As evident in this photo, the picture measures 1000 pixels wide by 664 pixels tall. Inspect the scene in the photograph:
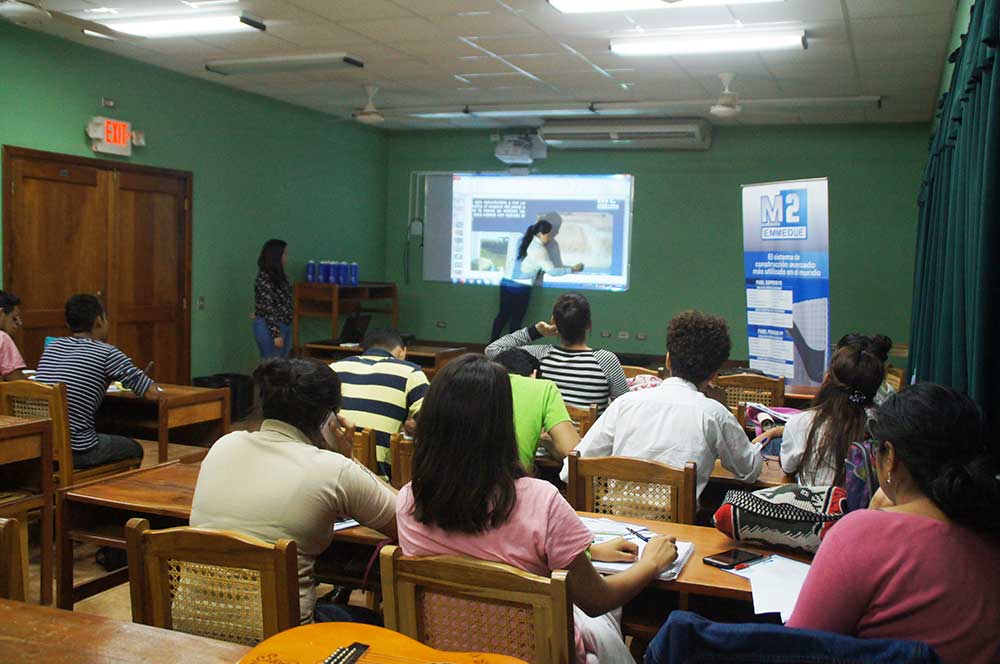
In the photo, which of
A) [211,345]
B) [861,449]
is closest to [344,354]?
[211,345]

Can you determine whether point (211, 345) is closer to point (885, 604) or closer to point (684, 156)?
point (684, 156)

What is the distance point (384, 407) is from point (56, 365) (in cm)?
190

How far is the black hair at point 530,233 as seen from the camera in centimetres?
991

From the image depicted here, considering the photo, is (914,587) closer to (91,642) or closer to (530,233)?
(91,642)

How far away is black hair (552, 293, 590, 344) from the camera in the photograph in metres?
4.15

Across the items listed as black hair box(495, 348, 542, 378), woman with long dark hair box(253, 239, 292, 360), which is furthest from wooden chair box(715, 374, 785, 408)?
woman with long dark hair box(253, 239, 292, 360)

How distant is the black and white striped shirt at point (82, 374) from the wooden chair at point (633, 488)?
2850 millimetres

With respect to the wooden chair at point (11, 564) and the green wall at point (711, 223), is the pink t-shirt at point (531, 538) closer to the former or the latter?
the wooden chair at point (11, 564)

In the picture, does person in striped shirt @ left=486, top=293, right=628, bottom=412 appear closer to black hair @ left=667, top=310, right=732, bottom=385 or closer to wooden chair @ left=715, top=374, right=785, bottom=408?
black hair @ left=667, top=310, right=732, bottom=385

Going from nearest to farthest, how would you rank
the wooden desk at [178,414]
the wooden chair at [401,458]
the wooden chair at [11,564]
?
A: the wooden chair at [11,564] → the wooden chair at [401,458] → the wooden desk at [178,414]

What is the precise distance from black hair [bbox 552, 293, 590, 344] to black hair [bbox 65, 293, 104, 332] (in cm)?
232

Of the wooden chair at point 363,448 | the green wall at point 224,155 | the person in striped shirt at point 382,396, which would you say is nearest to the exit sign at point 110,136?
the green wall at point 224,155

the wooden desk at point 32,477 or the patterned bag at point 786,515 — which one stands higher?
the patterned bag at point 786,515

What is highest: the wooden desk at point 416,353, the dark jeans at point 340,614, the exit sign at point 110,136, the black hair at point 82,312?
the exit sign at point 110,136
